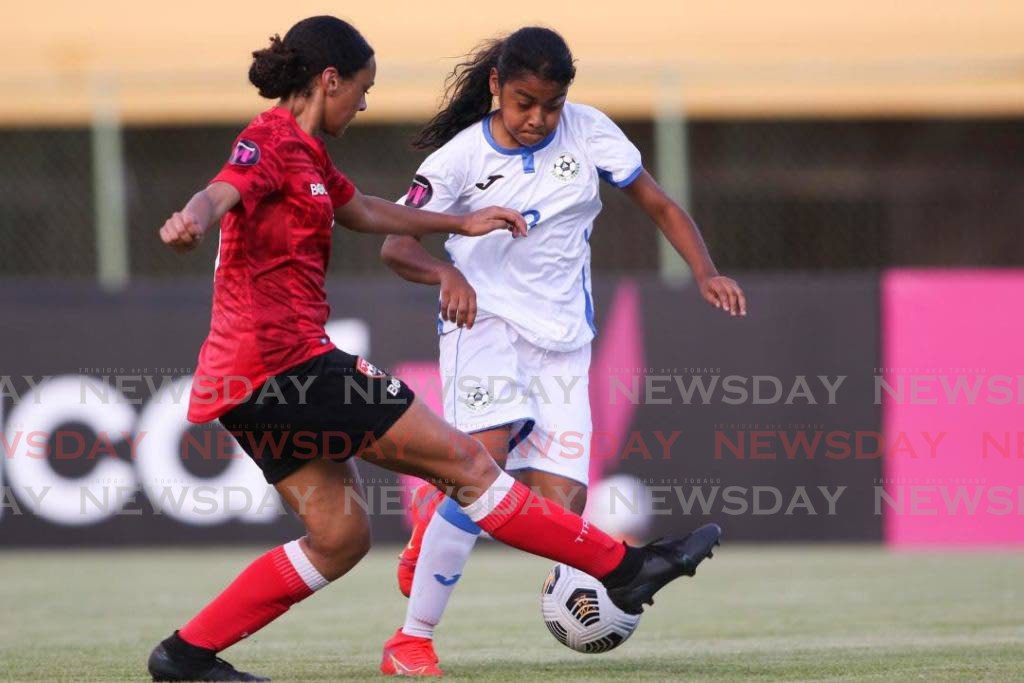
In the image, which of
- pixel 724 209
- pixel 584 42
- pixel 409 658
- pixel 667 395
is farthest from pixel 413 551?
pixel 584 42

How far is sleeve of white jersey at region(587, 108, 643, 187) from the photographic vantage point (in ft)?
17.8

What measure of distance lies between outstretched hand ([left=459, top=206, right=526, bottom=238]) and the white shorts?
48cm

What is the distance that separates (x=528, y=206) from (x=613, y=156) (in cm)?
33

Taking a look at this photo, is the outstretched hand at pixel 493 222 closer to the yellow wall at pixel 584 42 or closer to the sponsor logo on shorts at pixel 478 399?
the sponsor logo on shorts at pixel 478 399

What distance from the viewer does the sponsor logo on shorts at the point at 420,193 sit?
5297 mm

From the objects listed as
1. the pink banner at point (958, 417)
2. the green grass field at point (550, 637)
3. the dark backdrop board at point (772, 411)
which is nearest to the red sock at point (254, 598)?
the green grass field at point (550, 637)

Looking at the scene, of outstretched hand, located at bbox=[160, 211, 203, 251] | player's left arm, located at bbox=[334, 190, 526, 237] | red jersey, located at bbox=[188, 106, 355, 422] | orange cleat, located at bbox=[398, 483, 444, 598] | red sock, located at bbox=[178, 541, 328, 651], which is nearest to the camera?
outstretched hand, located at bbox=[160, 211, 203, 251]

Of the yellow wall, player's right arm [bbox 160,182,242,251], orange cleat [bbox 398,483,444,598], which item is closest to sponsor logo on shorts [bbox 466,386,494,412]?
orange cleat [bbox 398,483,444,598]

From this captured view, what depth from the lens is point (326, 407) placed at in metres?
4.48

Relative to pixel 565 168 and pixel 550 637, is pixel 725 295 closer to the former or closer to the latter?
pixel 565 168

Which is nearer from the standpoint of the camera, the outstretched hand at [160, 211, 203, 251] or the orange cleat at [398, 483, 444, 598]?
the outstretched hand at [160, 211, 203, 251]

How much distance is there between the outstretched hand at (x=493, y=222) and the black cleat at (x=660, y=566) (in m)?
0.99

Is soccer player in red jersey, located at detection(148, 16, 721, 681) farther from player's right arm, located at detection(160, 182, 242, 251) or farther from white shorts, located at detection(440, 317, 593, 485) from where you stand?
white shorts, located at detection(440, 317, 593, 485)

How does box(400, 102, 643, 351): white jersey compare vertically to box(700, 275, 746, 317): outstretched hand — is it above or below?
above
